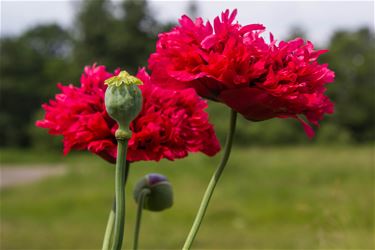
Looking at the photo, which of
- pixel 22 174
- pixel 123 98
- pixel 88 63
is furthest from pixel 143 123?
pixel 88 63

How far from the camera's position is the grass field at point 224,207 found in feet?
14.6

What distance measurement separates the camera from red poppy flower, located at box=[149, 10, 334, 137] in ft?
2.14

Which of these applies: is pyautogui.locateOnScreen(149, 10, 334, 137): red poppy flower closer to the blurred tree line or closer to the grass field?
the grass field

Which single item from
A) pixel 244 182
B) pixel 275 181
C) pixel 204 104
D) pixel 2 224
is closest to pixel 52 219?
pixel 2 224

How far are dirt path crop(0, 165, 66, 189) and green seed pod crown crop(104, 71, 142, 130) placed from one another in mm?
8359

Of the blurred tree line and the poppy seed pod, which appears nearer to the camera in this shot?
the poppy seed pod

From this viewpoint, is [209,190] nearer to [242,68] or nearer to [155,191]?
[242,68]

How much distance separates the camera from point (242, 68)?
2.13 feet

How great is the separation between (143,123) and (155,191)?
→ 18 centimetres

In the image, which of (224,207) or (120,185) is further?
(224,207)

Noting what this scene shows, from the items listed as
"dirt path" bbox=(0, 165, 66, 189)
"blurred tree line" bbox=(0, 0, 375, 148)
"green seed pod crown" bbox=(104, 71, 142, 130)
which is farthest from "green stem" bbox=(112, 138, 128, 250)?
"blurred tree line" bbox=(0, 0, 375, 148)

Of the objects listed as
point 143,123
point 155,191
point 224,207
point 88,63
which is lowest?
point 224,207

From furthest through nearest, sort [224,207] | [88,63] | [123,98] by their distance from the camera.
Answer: [88,63]
[224,207]
[123,98]

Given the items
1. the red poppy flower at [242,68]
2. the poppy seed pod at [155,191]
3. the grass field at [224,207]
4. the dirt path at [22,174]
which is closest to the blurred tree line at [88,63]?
the dirt path at [22,174]
